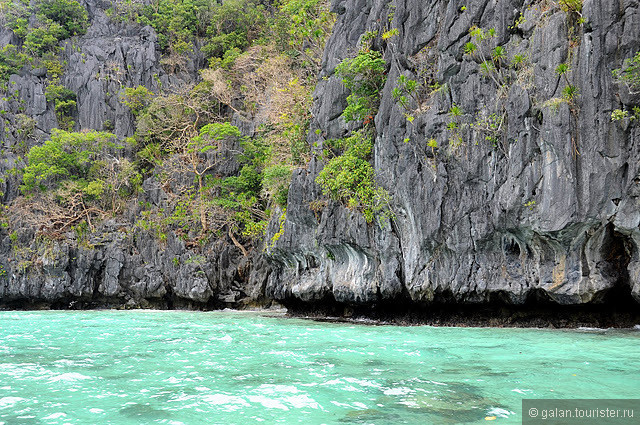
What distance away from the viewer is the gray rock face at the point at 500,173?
10.3 metres

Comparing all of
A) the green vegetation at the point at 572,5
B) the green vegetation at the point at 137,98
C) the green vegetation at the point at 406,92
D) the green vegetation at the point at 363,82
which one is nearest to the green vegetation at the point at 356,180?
the green vegetation at the point at 363,82

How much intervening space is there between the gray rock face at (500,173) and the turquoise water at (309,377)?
1.99m

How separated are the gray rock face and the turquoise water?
199 centimetres

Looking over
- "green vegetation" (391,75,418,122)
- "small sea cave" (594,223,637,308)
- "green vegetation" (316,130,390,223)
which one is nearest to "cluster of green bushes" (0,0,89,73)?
"green vegetation" (316,130,390,223)

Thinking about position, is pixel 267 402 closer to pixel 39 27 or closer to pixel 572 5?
pixel 572 5

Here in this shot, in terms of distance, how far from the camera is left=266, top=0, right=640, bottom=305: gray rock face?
1034 cm

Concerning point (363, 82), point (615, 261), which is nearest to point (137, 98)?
point (363, 82)

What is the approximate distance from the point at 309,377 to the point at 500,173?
7946mm

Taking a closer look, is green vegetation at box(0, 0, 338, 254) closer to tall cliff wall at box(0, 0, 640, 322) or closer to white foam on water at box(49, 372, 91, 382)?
tall cliff wall at box(0, 0, 640, 322)

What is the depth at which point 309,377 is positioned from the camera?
6008mm

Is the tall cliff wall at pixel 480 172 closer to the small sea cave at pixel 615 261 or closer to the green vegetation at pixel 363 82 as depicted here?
the small sea cave at pixel 615 261

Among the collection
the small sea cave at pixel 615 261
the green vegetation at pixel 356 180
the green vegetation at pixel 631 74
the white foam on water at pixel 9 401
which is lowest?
the white foam on water at pixel 9 401

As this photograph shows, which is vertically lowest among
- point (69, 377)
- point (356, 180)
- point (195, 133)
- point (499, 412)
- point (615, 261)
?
point (69, 377)

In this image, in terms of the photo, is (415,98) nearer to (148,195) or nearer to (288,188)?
(288,188)
